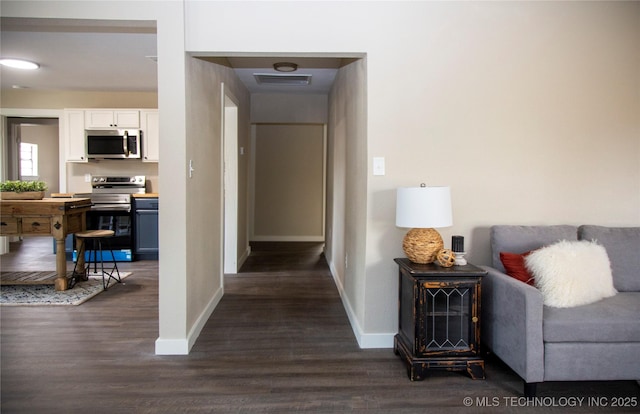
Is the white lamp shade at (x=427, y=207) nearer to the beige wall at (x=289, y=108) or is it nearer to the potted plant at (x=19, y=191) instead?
the potted plant at (x=19, y=191)

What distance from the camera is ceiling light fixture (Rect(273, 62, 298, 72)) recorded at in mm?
4406

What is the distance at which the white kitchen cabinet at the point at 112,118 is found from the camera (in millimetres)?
6020

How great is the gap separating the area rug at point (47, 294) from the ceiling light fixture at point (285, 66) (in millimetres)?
2928

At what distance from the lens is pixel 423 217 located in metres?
2.47

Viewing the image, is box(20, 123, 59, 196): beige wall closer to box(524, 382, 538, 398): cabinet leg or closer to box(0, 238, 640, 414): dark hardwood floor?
box(0, 238, 640, 414): dark hardwood floor

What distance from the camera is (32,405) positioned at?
217 centimetres

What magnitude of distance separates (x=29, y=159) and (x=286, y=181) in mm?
5773

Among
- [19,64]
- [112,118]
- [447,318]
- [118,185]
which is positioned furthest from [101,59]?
[447,318]

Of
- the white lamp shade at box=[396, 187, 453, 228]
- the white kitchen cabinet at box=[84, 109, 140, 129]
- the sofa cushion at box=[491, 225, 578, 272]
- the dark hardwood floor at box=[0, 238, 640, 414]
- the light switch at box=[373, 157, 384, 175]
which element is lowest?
the dark hardwood floor at box=[0, 238, 640, 414]

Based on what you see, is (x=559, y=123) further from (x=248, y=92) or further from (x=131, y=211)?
(x=131, y=211)

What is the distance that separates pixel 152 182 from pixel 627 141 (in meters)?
5.76

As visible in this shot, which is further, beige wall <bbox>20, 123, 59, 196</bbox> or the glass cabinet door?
beige wall <bbox>20, 123, 59, 196</bbox>

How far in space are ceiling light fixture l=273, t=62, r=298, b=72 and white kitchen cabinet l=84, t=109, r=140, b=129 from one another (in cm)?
258

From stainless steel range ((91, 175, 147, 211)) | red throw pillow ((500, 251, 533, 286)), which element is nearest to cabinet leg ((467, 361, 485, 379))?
red throw pillow ((500, 251, 533, 286))
